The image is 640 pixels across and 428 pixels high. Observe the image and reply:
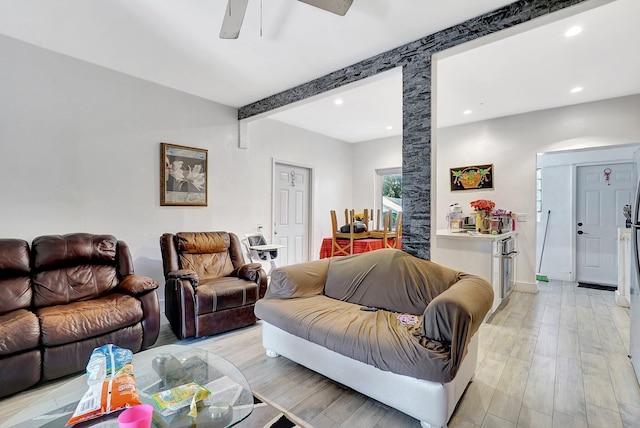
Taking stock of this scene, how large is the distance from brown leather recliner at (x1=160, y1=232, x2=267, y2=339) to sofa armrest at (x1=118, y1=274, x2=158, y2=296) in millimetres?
258

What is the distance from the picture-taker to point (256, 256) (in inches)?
159

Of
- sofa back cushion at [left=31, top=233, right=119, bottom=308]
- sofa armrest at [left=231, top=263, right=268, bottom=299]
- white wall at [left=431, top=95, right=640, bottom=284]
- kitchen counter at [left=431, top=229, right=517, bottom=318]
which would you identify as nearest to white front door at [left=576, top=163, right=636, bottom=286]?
white wall at [left=431, top=95, right=640, bottom=284]

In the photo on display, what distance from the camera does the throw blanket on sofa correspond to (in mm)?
1580

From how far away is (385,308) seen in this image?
2336mm

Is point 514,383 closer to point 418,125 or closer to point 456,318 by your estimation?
point 456,318

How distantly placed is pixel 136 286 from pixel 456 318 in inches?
96.1

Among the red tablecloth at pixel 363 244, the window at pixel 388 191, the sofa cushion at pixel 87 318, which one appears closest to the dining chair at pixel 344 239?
the red tablecloth at pixel 363 244

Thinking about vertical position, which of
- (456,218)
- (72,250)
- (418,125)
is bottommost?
(72,250)

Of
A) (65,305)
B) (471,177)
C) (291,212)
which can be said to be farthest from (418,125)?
(65,305)

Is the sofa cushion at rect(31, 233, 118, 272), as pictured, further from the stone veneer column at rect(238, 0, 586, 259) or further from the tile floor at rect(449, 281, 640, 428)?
the tile floor at rect(449, 281, 640, 428)

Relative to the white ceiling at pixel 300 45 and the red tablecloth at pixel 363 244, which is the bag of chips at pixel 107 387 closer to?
the white ceiling at pixel 300 45

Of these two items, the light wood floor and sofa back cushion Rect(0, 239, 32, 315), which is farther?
sofa back cushion Rect(0, 239, 32, 315)

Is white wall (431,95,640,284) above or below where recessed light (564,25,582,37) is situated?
below

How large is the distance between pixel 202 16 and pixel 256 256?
8.96 feet
